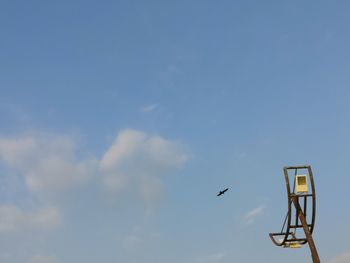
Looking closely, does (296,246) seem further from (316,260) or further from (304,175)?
(304,175)

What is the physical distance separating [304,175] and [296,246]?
2953 millimetres

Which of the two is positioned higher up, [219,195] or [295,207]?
[219,195]

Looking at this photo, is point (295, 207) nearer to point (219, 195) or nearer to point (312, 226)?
point (312, 226)

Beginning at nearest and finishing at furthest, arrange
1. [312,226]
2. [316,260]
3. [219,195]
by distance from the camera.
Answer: [316,260] < [312,226] < [219,195]

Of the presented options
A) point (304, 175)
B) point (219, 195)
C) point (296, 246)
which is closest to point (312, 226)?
point (296, 246)

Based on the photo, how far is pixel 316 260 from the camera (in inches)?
651

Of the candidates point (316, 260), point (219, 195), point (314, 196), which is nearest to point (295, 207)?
point (314, 196)

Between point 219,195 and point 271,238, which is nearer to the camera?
point 271,238

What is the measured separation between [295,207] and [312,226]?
1.17 meters

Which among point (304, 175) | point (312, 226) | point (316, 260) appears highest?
point (304, 175)

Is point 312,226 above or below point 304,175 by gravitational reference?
below

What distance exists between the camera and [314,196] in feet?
56.7

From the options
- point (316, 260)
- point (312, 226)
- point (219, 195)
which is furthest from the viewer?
point (219, 195)

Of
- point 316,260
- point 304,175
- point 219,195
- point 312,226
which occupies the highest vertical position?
point 219,195
